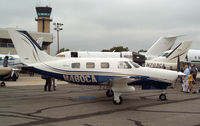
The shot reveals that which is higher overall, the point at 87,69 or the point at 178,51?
the point at 178,51

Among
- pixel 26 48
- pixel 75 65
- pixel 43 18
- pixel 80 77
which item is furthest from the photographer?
pixel 43 18

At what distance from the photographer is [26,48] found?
1226 cm

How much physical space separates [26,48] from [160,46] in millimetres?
22246

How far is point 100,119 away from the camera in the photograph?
7.74m

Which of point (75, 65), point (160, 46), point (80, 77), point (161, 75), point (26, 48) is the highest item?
point (160, 46)

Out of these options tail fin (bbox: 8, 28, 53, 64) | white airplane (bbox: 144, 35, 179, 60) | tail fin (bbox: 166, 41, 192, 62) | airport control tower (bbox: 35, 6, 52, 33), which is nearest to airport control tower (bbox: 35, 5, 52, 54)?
airport control tower (bbox: 35, 6, 52, 33)

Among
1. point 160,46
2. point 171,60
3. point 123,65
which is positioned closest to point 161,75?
point 123,65

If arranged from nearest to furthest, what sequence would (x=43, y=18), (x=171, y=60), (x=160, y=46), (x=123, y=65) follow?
(x=123, y=65)
(x=171, y=60)
(x=160, y=46)
(x=43, y=18)

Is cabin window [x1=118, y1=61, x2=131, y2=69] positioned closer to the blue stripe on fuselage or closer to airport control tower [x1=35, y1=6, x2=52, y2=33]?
the blue stripe on fuselage

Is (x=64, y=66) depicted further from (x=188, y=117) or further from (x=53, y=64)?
(x=188, y=117)

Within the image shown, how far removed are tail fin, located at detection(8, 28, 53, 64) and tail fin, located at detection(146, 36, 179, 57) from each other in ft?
66.6

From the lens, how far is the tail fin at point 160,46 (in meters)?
30.1

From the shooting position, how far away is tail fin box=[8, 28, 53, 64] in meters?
12.1

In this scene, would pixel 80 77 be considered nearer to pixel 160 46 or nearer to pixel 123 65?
pixel 123 65
